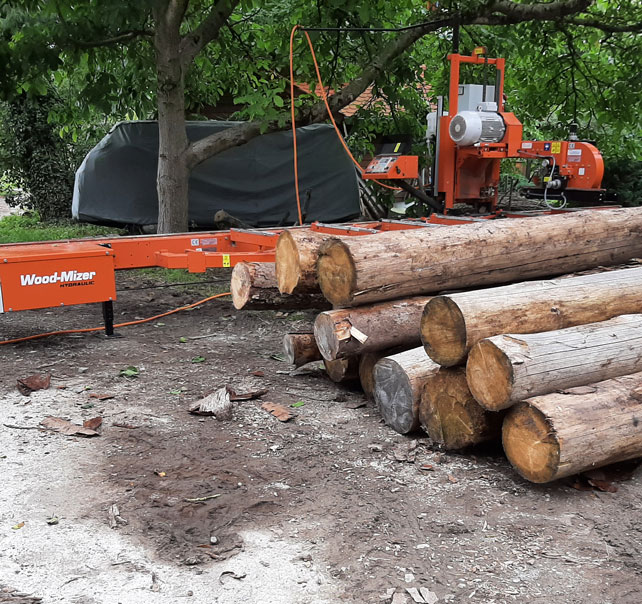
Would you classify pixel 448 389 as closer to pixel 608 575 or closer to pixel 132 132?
pixel 608 575

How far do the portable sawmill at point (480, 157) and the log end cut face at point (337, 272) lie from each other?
10.8 ft

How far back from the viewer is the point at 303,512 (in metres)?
3.67

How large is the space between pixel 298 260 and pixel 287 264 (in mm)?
192

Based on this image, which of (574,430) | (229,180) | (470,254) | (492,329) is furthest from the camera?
(229,180)

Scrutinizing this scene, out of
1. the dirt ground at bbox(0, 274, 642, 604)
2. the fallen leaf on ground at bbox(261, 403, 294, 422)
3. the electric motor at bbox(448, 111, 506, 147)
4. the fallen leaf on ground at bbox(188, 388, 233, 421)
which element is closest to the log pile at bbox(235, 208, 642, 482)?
the dirt ground at bbox(0, 274, 642, 604)

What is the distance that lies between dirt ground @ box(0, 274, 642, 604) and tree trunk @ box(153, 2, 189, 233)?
3.97 meters

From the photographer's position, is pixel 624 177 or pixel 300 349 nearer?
pixel 300 349

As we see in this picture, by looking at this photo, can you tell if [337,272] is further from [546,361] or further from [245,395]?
[546,361]

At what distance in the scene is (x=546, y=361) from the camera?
3994 millimetres

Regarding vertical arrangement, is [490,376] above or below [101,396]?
above

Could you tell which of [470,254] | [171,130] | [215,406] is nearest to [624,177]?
[171,130]

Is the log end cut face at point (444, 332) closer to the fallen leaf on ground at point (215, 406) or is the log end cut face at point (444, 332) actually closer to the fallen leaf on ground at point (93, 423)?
the fallen leaf on ground at point (215, 406)

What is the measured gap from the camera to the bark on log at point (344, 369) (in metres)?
5.41

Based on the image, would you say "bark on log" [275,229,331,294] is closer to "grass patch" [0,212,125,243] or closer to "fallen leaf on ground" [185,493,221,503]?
"fallen leaf on ground" [185,493,221,503]
